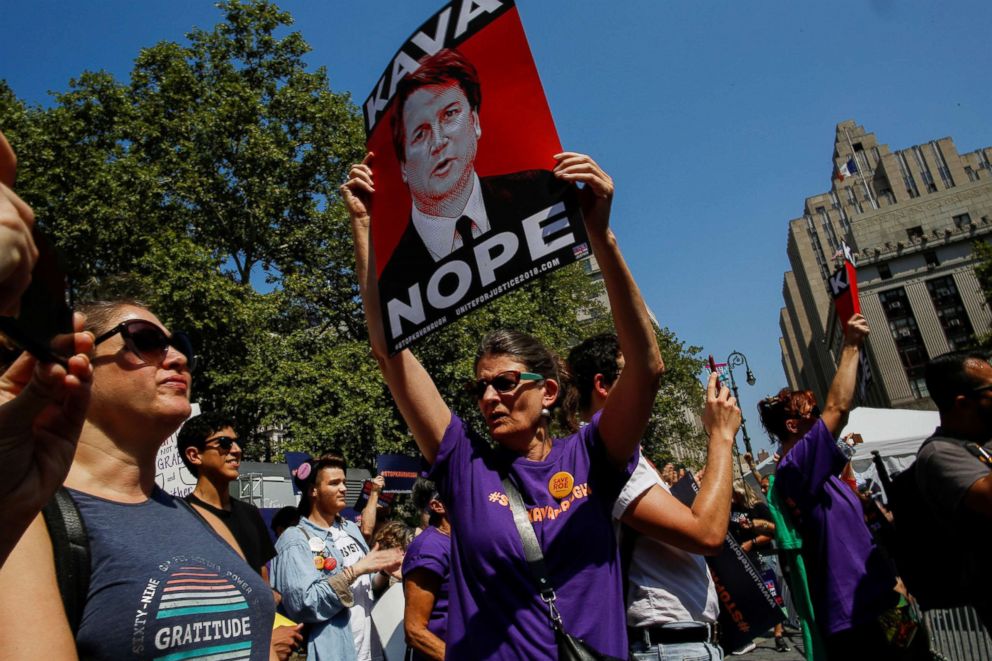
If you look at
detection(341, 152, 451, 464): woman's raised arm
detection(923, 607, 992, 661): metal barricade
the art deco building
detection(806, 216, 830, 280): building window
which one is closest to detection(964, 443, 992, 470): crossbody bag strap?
detection(341, 152, 451, 464): woman's raised arm

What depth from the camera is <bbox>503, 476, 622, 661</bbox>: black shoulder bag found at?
1870mm

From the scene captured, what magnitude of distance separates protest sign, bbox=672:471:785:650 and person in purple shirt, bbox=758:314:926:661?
719 mm

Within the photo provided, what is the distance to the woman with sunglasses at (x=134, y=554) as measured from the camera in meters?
1.44

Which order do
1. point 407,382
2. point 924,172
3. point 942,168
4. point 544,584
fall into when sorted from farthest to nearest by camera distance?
point 924,172
point 942,168
point 407,382
point 544,584

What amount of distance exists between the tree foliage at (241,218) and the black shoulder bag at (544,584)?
1683cm

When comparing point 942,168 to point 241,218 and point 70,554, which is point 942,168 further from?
point 70,554

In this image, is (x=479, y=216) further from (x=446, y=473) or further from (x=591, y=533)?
(x=591, y=533)

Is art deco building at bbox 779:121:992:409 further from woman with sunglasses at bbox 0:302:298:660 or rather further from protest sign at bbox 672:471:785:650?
woman with sunglasses at bbox 0:302:298:660

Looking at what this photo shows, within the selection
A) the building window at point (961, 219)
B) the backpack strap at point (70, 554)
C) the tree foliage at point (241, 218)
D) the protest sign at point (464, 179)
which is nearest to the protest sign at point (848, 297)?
the protest sign at point (464, 179)

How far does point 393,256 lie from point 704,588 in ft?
5.33

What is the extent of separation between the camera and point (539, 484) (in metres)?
2.18

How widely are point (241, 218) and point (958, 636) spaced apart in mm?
20456

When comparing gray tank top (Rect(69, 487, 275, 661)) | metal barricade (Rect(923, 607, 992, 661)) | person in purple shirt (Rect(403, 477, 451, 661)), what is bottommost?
metal barricade (Rect(923, 607, 992, 661))

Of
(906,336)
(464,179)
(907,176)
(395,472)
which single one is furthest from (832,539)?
(907,176)
